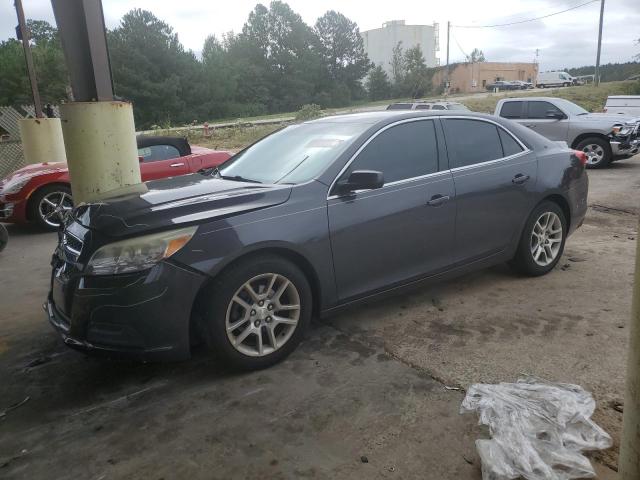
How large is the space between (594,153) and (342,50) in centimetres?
7757

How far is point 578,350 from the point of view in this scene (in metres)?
3.49

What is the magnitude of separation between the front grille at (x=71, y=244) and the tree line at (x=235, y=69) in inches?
1848

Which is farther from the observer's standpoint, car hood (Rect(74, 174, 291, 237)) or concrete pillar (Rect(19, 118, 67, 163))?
concrete pillar (Rect(19, 118, 67, 163))

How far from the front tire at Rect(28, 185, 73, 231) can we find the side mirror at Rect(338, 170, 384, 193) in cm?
601

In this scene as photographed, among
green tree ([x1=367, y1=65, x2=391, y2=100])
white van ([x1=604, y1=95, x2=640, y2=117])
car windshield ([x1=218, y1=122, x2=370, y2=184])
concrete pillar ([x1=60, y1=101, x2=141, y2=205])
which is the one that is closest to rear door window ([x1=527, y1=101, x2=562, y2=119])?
white van ([x1=604, y1=95, x2=640, y2=117])

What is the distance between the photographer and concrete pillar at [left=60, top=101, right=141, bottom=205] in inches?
211

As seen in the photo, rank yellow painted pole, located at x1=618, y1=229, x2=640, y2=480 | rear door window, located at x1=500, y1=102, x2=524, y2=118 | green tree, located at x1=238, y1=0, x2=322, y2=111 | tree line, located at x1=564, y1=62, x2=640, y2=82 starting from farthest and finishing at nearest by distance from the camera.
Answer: green tree, located at x1=238, y1=0, x2=322, y2=111
tree line, located at x1=564, y1=62, x2=640, y2=82
rear door window, located at x1=500, y1=102, x2=524, y2=118
yellow painted pole, located at x1=618, y1=229, x2=640, y2=480

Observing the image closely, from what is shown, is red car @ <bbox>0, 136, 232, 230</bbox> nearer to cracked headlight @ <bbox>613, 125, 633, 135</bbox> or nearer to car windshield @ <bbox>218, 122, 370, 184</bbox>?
car windshield @ <bbox>218, 122, 370, 184</bbox>

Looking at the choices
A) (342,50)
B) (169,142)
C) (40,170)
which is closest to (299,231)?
(169,142)

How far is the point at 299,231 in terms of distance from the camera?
133 inches

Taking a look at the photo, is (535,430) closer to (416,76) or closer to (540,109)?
(540,109)

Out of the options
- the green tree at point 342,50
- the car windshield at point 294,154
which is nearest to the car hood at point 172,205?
the car windshield at point 294,154

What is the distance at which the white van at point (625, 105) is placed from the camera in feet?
50.6

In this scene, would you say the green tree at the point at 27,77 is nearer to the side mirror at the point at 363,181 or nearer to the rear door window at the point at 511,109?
the rear door window at the point at 511,109
